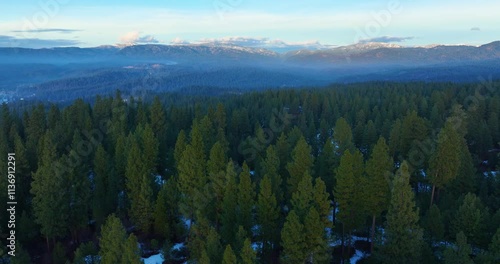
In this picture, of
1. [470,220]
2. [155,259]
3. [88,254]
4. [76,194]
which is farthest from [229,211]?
[470,220]

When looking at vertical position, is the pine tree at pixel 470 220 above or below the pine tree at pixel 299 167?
below

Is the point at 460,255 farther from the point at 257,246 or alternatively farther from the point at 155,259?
the point at 155,259

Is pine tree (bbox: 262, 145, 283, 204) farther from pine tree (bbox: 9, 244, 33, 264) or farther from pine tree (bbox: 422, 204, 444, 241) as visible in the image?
pine tree (bbox: 9, 244, 33, 264)

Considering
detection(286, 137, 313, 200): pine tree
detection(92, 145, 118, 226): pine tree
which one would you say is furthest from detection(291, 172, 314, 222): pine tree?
detection(92, 145, 118, 226): pine tree

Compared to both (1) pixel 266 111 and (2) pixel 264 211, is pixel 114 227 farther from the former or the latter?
(1) pixel 266 111

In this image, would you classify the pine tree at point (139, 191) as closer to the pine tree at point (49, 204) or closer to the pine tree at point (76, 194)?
the pine tree at point (76, 194)

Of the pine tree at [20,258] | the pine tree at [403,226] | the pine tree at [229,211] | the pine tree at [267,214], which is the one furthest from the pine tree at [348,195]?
the pine tree at [20,258]

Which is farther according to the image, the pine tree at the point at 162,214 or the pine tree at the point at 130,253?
the pine tree at the point at 162,214
